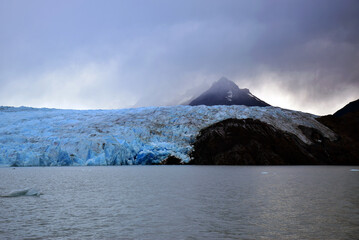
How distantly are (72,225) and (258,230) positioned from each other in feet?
18.1

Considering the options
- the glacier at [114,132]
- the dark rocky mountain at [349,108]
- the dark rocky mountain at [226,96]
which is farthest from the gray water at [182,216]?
the dark rocky mountain at [349,108]

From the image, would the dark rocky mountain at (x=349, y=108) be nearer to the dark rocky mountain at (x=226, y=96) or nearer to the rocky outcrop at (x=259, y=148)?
the dark rocky mountain at (x=226, y=96)

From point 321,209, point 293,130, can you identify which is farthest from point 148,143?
point 321,209

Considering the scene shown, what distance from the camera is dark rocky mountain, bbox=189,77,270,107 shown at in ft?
411

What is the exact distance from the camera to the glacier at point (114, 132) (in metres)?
46.4

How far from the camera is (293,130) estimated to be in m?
57.5

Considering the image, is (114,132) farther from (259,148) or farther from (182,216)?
(182,216)

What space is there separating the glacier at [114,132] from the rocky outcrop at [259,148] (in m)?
1.90

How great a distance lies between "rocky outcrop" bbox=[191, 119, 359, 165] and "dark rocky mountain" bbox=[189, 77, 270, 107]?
67.2 metres

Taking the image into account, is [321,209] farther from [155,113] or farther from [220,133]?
[155,113]

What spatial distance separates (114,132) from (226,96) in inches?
3419

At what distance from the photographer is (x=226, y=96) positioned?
13125 centimetres

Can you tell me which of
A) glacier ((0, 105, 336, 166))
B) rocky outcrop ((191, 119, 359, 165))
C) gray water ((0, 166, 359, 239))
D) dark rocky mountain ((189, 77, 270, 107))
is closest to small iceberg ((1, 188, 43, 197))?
gray water ((0, 166, 359, 239))

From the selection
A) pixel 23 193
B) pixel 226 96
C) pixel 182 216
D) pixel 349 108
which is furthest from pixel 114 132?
pixel 349 108
